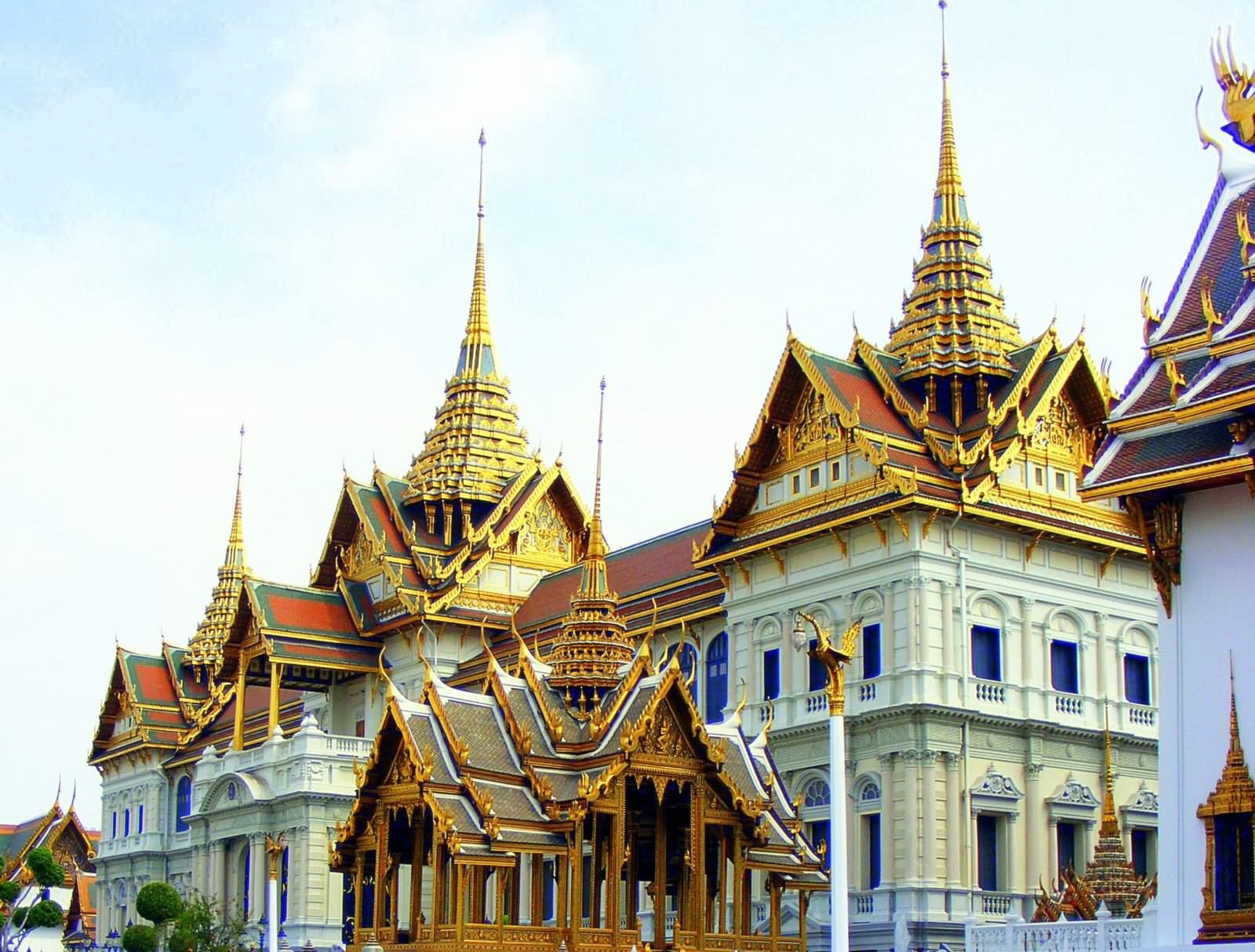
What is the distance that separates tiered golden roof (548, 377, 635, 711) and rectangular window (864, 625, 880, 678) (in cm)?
1340

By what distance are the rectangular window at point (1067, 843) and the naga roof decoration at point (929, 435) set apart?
546 centimetres

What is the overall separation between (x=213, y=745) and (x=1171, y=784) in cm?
4480

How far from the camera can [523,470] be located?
5691 cm

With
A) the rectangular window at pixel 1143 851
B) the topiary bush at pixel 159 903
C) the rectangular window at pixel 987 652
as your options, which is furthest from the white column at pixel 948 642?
the topiary bush at pixel 159 903

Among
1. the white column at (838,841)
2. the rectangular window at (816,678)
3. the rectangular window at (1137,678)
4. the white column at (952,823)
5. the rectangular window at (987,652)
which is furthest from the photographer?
the rectangular window at (1137,678)

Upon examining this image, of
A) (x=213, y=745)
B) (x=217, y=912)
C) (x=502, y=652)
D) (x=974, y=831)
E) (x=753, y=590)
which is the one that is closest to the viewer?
(x=974, y=831)

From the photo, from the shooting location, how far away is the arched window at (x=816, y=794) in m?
38.3

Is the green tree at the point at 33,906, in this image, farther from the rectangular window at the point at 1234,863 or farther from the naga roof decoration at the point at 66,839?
the rectangular window at the point at 1234,863

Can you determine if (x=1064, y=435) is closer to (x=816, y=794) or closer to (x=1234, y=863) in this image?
(x=816, y=794)

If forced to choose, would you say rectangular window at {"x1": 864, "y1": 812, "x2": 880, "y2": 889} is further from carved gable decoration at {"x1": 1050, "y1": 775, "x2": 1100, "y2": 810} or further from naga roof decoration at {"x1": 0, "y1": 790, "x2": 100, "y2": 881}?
naga roof decoration at {"x1": 0, "y1": 790, "x2": 100, "y2": 881}

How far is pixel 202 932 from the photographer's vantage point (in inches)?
1951

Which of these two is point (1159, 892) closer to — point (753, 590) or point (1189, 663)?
point (1189, 663)

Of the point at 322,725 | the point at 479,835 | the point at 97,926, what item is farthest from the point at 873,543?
the point at 97,926

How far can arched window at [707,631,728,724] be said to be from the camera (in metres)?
42.2
